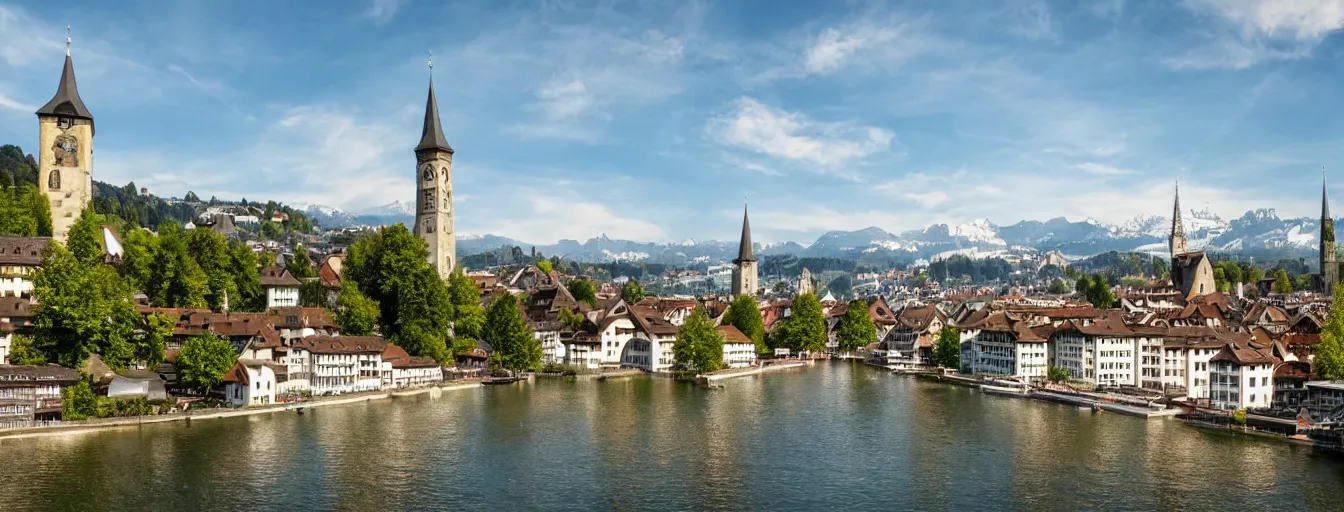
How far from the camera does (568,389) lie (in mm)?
53219

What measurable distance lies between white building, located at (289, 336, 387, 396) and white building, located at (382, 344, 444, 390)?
0.64 metres

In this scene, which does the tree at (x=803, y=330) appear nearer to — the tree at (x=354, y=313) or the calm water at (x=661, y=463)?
the calm water at (x=661, y=463)

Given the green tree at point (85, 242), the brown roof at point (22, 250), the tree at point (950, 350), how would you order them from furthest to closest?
the tree at point (950, 350)
the green tree at point (85, 242)
the brown roof at point (22, 250)

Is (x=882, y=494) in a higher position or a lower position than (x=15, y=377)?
lower

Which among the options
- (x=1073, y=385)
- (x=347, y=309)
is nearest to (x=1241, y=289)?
(x=1073, y=385)

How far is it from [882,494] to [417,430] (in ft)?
59.6

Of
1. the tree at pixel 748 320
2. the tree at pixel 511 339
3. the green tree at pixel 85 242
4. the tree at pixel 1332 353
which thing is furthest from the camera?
the tree at pixel 748 320

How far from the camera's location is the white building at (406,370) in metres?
50.1

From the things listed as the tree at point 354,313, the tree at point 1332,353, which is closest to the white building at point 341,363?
the tree at point 354,313

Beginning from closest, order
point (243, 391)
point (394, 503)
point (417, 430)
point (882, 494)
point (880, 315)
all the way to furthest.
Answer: point (394, 503) < point (882, 494) < point (417, 430) < point (243, 391) < point (880, 315)

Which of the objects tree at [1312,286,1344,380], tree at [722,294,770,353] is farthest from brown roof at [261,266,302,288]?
tree at [1312,286,1344,380]

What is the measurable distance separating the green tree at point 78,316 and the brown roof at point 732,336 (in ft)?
121

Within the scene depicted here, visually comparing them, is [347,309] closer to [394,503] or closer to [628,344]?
[628,344]

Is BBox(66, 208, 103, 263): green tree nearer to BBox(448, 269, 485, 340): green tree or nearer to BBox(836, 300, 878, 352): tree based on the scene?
BBox(448, 269, 485, 340): green tree
